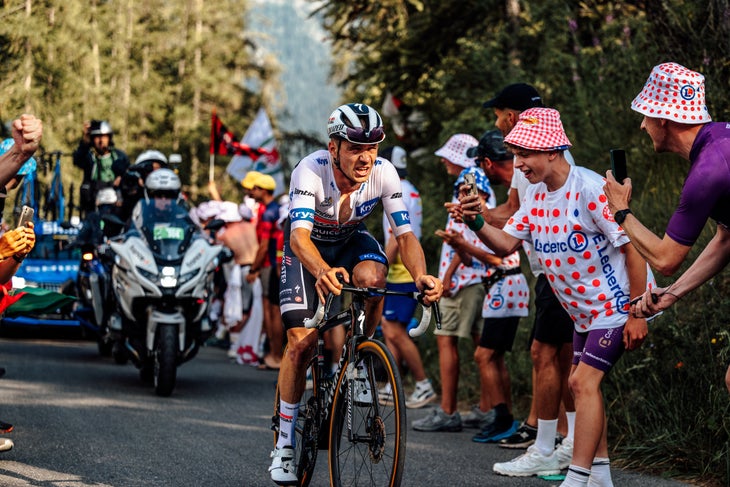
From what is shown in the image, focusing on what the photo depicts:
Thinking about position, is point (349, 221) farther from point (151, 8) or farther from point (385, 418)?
point (151, 8)

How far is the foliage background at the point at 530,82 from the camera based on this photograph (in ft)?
25.0

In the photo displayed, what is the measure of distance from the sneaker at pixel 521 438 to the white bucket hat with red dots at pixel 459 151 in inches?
95.8

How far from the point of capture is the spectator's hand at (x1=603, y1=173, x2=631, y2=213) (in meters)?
5.29

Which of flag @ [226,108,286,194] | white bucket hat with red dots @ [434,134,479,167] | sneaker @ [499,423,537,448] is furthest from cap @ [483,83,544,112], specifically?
flag @ [226,108,286,194]

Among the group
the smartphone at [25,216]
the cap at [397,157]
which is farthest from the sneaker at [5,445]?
the cap at [397,157]

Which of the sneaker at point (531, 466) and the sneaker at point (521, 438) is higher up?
the sneaker at point (531, 466)

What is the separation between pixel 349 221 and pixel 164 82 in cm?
4655

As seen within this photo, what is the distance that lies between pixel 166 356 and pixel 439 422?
3051 mm

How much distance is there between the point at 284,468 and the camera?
6.23 m

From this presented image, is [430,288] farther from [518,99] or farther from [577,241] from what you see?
[518,99]

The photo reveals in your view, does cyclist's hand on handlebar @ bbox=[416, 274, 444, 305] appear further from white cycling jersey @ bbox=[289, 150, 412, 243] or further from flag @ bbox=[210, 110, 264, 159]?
flag @ bbox=[210, 110, 264, 159]

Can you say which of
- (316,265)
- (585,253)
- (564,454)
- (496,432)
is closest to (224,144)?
(496,432)

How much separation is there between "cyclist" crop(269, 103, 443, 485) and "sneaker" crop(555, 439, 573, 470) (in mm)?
2014

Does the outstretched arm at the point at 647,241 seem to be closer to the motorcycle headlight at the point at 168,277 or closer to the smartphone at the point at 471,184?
the smartphone at the point at 471,184
